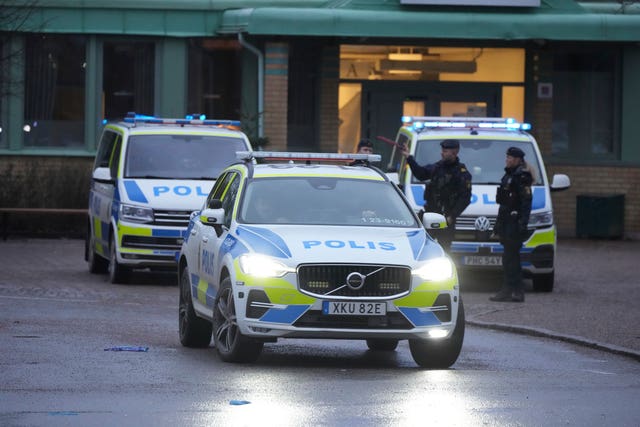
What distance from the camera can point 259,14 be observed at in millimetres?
27703

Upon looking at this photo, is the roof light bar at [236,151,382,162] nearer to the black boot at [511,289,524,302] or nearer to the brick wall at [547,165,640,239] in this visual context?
the black boot at [511,289,524,302]

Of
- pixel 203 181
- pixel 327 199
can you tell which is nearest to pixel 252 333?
pixel 327 199

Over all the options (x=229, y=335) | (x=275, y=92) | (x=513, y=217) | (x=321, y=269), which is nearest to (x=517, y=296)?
(x=513, y=217)

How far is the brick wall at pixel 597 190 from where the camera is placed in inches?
1144

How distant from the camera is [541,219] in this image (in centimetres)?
2002

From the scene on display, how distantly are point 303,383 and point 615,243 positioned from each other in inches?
727

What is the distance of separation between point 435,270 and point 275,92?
1739cm

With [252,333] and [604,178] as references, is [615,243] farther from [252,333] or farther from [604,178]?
[252,333]

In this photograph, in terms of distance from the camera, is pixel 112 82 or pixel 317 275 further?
pixel 112 82

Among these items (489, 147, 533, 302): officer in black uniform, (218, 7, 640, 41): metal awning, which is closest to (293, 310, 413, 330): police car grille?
(489, 147, 533, 302): officer in black uniform

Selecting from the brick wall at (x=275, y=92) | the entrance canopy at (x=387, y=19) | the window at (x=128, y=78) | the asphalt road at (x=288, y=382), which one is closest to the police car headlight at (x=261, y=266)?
the asphalt road at (x=288, y=382)

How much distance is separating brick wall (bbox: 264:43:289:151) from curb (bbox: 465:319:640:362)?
12888 mm

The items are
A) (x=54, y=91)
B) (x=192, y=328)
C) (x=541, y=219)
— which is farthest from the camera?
(x=54, y=91)

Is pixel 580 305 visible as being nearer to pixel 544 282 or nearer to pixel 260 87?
pixel 544 282
